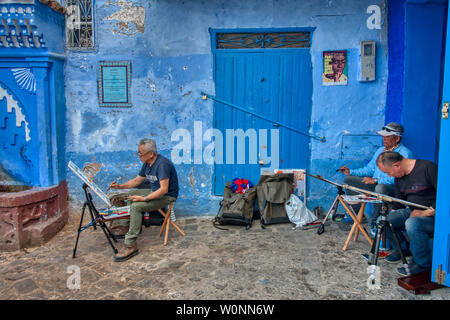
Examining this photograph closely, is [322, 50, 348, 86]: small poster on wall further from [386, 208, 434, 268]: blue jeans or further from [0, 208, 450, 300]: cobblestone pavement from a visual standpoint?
[386, 208, 434, 268]: blue jeans

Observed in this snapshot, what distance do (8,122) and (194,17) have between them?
3.53 metres

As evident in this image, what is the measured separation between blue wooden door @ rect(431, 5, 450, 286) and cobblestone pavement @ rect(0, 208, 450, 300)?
255 mm

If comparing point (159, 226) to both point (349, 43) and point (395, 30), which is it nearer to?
point (349, 43)

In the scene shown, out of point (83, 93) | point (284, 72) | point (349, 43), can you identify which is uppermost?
point (349, 43)

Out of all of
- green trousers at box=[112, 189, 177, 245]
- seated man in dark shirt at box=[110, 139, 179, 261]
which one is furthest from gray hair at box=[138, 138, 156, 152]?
green trousers at box=[112, 189, 177, 245]

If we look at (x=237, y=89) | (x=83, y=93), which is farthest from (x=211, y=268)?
(x=83, y=93)

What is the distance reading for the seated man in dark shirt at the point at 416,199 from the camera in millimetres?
3953

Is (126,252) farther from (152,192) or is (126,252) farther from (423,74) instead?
(423,74)

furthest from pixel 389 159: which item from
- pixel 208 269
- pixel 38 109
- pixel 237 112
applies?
pixel 38 109

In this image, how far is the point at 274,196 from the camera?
594cm

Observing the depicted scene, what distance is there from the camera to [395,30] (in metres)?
5.68

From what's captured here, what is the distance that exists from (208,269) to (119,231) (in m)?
1.88

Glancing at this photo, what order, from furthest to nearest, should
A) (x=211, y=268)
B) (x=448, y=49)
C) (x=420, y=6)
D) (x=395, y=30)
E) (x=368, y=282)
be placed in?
(x=395, y=30) → (x=420, y=6) → (x=211, y=268) → (x=368, y=282) → (x=448, y=49)

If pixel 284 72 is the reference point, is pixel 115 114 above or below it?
below
